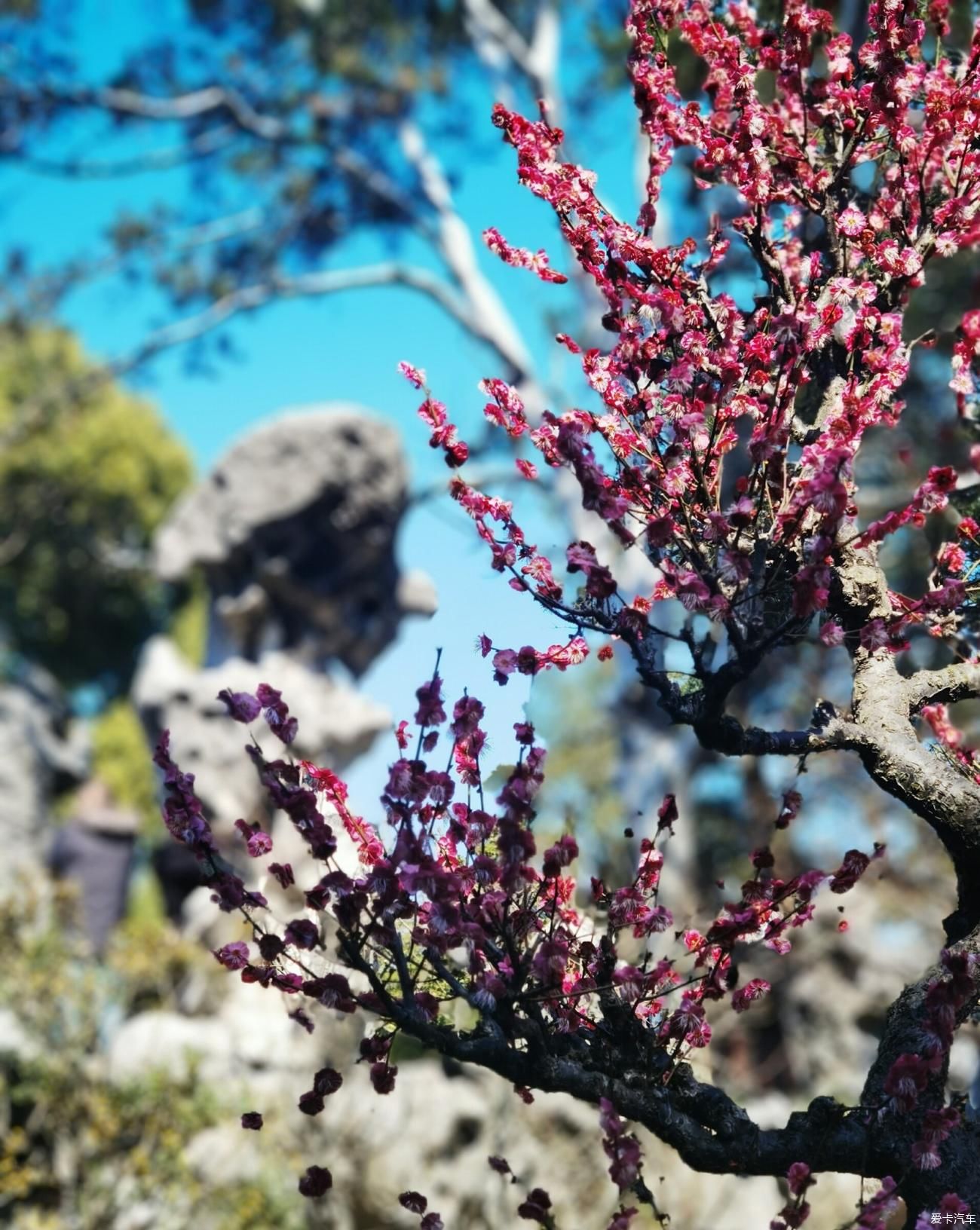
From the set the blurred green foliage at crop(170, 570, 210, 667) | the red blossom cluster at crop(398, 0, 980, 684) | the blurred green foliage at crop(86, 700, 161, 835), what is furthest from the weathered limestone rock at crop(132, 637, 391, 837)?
the blurred green foliage at crop(170, 570, 210, 667)

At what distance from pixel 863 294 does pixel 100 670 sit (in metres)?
25.4

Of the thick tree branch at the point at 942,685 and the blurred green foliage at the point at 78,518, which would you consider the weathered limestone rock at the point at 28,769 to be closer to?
the blurred green foliage at the point at 78,518

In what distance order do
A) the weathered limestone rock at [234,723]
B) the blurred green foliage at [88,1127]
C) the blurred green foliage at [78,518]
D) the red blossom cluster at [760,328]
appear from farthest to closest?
1. the blurred green foliage at [78,518]
2. the weathered limestone rock at [234,723]
3. the blurred green foliage at [88,1127]
4. the red blossom cluster at [760,328]

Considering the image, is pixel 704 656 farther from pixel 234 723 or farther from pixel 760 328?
pixel 234 723

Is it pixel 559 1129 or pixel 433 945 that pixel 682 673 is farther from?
pixel 559 1129

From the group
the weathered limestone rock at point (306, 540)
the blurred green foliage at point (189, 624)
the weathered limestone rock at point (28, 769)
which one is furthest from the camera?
the blurred green foliage at point (189, 624)

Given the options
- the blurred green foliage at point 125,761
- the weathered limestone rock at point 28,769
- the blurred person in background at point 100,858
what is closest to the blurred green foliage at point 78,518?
the blurred green foliage at point 125,761

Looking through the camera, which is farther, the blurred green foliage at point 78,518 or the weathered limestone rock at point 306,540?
the blurred green foliage at point 78,518

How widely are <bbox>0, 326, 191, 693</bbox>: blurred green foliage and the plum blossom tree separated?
2132cm

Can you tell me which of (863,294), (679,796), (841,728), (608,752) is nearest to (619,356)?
(863,294)

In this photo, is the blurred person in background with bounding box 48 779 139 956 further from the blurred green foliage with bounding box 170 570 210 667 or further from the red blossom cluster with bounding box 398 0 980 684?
the blurred green foliage with bounding box 170 570 210 667

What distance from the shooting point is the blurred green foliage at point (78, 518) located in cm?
2380

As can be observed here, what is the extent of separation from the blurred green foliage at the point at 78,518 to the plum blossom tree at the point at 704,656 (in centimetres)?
2132

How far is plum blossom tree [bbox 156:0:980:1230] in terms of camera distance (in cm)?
217
